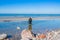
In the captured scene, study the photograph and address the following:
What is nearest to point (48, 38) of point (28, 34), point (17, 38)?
point (28, 34)

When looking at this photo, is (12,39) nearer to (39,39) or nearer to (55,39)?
(39,39)

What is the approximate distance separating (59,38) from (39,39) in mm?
1298

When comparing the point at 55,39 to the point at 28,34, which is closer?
the point at 55,39

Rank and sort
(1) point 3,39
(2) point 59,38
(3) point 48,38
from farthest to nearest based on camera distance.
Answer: (1) point 3,39 → (3) point 48,38 → (2) point 59,38

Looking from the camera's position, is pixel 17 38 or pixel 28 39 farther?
pixel 17 38

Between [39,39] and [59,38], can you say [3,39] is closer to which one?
[39,39]

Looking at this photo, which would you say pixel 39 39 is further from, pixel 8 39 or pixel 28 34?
pixel 8 39

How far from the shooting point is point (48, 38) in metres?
9.84

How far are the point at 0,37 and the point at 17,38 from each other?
54.5 inches

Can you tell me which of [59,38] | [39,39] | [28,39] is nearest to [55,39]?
[59,38]

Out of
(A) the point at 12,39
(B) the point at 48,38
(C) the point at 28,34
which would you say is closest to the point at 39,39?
(B) the point at 48,38

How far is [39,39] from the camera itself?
9.72 metres

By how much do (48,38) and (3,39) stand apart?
350 cm

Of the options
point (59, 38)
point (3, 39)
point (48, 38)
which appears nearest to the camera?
point (59, 38)
